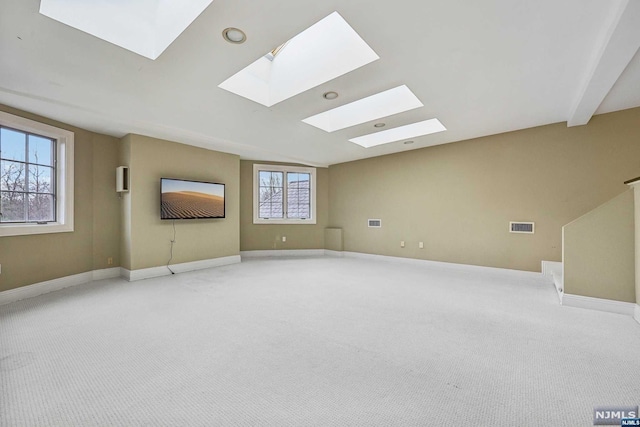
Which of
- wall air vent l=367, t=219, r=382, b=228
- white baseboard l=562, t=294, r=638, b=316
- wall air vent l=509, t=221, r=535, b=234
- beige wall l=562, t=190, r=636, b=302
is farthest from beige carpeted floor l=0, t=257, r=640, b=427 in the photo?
wall air vent l=367, t=219, r=382, b=228

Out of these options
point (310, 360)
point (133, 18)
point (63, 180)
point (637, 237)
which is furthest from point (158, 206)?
point (637, 237)

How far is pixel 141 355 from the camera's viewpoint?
2.14m

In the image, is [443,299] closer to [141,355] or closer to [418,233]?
[418,233]

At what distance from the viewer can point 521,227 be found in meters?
4.72

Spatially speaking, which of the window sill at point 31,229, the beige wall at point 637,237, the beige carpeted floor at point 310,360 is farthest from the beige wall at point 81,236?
the beige wall at point 637,237

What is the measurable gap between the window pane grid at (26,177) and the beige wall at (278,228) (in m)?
3.49

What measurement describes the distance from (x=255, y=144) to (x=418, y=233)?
161 inches

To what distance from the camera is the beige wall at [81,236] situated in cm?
353

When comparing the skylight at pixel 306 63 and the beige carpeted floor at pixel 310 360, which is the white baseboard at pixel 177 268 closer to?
the beige carpeted floor at pixel 310 360

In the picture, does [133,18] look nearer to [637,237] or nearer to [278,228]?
[278,228]

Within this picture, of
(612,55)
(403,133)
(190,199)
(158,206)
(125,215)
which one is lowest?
(125,215)

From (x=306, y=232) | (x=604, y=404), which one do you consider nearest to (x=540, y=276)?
(x=604, y=404)

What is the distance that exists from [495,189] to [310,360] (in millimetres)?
4789

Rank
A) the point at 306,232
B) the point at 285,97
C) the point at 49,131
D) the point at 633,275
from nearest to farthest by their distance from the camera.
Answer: the point at 633,275 < the point at 285,97 < the point at 49,131 < the point at 306,232
